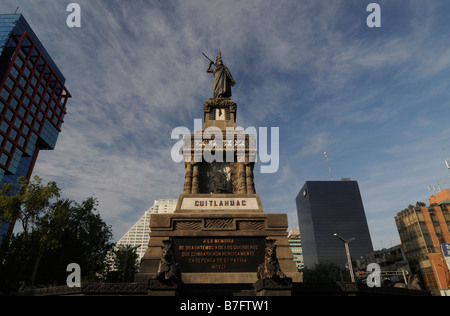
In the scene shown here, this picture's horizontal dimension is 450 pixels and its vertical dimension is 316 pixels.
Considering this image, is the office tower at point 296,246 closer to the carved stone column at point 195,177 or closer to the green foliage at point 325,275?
the green foliage at point 325,275

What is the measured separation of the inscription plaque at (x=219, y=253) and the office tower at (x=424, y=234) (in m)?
67.5

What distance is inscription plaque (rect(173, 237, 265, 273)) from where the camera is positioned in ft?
50.8

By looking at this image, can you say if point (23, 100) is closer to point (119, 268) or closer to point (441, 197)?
point (119, 268)

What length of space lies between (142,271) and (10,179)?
214 ft

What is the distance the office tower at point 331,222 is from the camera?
153 meters

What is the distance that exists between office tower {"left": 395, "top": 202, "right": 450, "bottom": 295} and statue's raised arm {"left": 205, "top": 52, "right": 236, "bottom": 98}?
6651 centimetres

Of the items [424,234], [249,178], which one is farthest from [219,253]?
[424,234]

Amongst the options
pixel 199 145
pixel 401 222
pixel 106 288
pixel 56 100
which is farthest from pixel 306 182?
pixel 106 288

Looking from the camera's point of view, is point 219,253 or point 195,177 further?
point 195,177

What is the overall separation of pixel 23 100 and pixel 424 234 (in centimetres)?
11586

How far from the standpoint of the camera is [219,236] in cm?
1666

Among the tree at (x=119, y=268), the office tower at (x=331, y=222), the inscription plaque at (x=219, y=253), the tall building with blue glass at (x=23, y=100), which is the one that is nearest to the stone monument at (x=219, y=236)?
the inscription plaque at (x=219, y=253)

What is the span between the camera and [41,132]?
69.8m

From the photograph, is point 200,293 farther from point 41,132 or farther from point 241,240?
point 41,132
